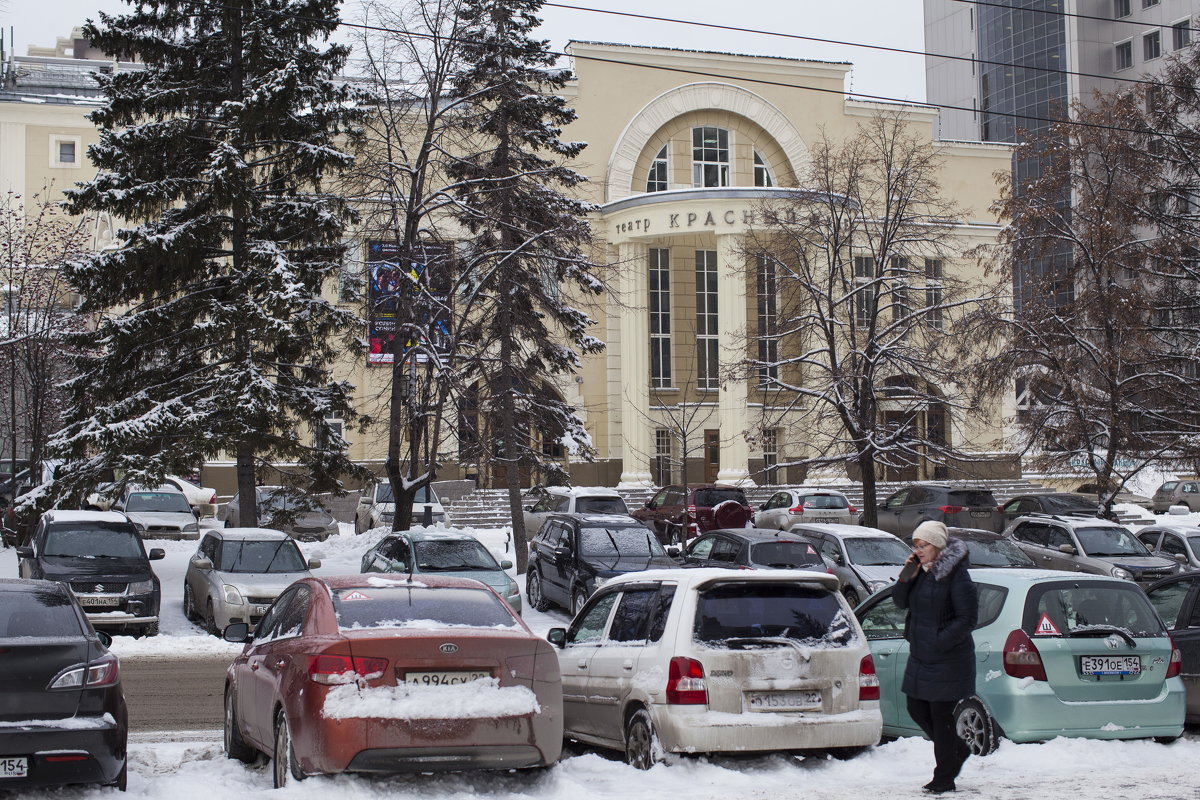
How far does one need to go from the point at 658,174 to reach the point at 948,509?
22.0m

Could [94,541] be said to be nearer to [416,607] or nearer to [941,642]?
[416,607]

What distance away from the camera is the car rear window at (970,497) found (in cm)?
3100

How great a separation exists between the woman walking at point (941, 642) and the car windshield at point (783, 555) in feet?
38.9

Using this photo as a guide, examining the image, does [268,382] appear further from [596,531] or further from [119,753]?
[119,753]

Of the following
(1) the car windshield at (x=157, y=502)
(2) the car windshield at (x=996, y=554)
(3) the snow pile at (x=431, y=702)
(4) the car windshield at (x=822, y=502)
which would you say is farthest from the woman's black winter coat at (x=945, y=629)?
(1) the car windshield at (x=157, y=502)

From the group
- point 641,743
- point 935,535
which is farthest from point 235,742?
point 935,535

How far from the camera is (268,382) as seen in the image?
23.5 meters

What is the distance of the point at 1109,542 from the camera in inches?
880

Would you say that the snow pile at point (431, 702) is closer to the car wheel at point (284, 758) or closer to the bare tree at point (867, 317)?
the car wheel at point (284, 758)

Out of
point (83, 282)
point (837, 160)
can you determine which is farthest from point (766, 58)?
point (83, 282)

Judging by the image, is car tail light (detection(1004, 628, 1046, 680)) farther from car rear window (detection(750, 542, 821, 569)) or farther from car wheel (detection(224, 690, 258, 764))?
car rear window (detection(750, 542, 821, 569))

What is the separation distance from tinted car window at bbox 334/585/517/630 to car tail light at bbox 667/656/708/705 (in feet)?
3.96

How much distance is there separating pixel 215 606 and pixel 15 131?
128 ft

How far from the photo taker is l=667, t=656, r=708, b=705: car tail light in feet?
28.3
